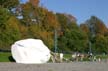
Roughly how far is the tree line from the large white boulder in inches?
404

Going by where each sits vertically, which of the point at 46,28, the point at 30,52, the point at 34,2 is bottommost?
the point at 30,52

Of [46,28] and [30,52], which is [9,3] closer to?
[46,28]

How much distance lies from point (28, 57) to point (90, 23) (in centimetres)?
9178

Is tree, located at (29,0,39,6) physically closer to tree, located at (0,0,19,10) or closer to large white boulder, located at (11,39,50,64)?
tree, located at (0,0,19,10)

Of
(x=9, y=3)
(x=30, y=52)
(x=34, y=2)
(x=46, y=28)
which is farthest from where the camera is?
(x=46, y=28)

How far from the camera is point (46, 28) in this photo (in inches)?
3359

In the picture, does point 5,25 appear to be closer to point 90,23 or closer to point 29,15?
point 29,15

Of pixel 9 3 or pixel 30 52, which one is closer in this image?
pixel 30 52

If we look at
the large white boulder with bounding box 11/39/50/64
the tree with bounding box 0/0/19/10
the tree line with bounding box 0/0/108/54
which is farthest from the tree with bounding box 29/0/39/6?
the large white boulder with bounding box 11/39/50/64

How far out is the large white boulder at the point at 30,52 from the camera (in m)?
44.0

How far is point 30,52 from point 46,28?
40783mm

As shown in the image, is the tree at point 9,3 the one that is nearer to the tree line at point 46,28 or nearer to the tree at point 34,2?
the tree line at point 46,28

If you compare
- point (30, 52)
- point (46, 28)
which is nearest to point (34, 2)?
point (46, 28)

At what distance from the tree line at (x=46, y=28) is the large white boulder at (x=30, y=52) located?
33.6 ft
